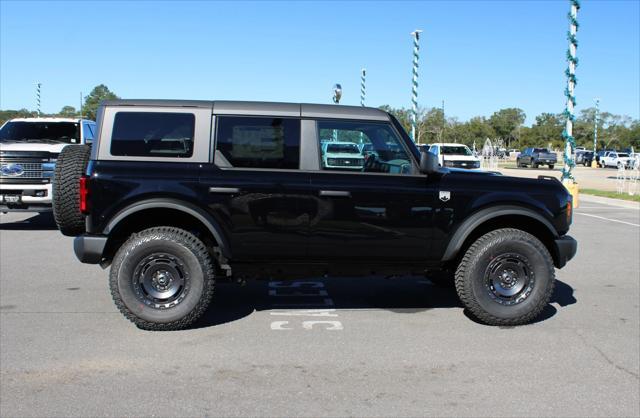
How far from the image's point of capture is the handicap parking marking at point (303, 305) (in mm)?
5574

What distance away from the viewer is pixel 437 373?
14.6ft

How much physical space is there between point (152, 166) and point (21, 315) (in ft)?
6.55

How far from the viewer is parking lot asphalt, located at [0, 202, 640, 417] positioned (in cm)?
391

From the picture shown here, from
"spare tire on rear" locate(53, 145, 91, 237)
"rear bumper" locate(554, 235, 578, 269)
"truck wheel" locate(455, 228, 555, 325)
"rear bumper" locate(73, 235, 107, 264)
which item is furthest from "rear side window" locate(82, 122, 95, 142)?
"rear bumper" locate(554, 235, 578, 269)

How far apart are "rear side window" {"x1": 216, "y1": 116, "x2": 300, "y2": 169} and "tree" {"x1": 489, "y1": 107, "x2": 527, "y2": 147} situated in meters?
97.3

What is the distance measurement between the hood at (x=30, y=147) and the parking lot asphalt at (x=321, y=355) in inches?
174

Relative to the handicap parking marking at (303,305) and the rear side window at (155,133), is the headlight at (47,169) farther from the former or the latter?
the rear side window at (155,133)

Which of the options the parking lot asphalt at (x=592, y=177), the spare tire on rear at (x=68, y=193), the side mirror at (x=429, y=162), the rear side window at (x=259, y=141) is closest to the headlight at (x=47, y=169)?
the spare tire on rear at (x=68, y=193)

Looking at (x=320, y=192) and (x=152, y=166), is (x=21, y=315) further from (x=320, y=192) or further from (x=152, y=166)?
(x=320, y=192)

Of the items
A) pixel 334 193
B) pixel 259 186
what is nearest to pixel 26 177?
pixel 259 186

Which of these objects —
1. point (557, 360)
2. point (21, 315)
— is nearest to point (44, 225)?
point (21, 315)

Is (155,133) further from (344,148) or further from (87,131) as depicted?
(87,131)

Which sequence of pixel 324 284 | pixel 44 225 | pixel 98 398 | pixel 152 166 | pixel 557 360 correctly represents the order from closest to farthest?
pixel 98 398
pixel 557 360
pixel 152 166
pixel 324 284
pixel 44 225

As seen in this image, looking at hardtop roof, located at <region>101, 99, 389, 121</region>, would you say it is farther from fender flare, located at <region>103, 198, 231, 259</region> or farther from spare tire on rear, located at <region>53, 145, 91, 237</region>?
fender flare, located at <region>103, 198, 231, 259</region>
